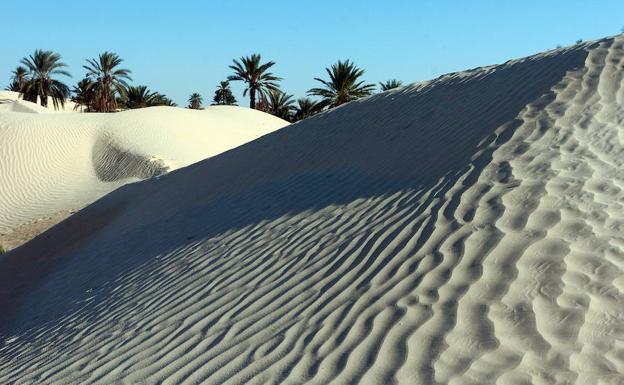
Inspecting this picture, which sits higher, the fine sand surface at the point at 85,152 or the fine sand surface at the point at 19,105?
the fine sand surface at the point at 19,105

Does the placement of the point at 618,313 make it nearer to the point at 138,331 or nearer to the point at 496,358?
the point at 496,358

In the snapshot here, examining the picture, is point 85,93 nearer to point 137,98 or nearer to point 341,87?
point 137,98

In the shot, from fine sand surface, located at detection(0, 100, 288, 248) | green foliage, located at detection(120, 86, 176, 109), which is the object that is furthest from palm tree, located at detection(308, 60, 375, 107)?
green foliage, located at detection(120, 86, 176, 109)

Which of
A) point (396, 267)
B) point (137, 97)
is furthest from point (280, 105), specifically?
point (396, 267)

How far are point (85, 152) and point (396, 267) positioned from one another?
83.2 ft

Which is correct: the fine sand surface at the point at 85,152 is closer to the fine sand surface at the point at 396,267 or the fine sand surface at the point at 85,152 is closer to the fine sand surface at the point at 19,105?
the fine sand surface at the point at 19,105

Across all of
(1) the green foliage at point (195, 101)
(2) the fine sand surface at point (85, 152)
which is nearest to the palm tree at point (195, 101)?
(1) the green foliage at point (195, 101)

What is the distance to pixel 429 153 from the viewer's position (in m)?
7.45

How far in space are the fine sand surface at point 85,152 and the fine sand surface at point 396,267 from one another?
13.5 meters

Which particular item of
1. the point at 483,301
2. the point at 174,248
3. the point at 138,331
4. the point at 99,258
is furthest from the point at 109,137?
the point at 483,301

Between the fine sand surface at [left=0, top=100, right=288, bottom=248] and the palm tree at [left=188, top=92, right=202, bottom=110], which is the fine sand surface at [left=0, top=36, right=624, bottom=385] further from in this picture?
the palm tree at [left=188, top=92, right=202, bottom=110]

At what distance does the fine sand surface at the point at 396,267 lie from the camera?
3.69 m

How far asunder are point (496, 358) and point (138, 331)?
3061 mm

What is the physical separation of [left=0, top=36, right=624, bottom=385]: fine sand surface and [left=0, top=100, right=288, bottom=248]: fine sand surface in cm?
1354
